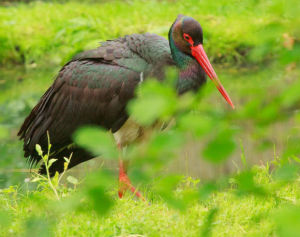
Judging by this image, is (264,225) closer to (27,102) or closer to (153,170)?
(153,170)

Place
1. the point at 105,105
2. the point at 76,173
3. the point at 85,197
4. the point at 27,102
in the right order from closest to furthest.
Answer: the point at 85,197
the point at 105,105
the point at 76,173
the point at 27,102

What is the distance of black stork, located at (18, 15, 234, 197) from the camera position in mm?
3596

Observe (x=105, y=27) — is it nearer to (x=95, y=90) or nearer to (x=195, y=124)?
(x=95, y=90)

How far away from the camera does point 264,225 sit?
2.45 metres

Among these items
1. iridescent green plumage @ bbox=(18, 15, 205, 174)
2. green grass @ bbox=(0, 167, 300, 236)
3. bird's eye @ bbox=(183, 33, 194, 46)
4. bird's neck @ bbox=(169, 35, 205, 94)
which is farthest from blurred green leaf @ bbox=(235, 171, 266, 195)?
bird's eye @ bbox=(183, 33, 194, 46)

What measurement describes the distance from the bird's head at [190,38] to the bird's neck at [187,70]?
0.03 meters

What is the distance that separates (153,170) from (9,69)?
25.4 feet

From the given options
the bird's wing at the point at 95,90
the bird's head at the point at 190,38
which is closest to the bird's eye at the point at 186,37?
the bird's head at the point at 190,38

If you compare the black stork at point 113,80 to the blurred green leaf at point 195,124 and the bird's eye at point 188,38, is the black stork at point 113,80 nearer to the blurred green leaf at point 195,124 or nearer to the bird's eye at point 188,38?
the bird's eye at point 188,38

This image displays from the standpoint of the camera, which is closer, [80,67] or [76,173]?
[80,67]

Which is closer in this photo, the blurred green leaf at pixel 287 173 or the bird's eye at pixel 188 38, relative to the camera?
the blurred green leaf at pixel 287 173

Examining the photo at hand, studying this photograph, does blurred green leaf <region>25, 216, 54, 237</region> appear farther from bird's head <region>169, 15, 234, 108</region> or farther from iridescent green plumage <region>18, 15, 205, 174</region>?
bird's head <region>169, 15, 234, 108</region>

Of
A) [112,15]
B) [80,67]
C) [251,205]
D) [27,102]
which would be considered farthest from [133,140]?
[112,15]

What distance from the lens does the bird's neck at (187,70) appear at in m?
3.63
